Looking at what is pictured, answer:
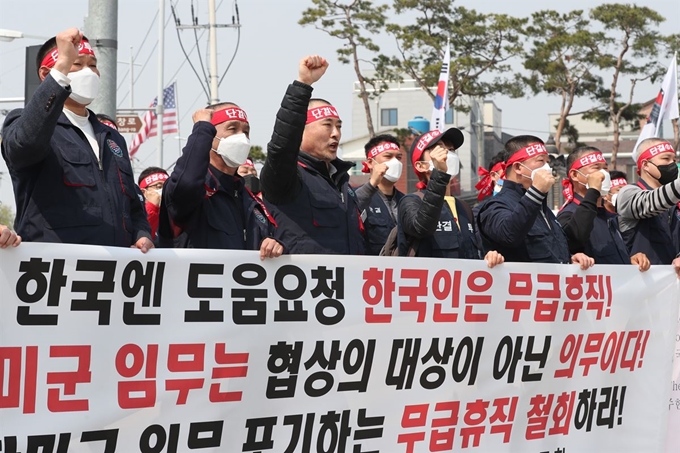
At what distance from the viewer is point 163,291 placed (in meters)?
3.67

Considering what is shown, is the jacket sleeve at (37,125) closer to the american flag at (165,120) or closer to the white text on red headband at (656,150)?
the white text on red headband at (656,150)

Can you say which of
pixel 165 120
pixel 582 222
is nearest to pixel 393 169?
pixel 582 222

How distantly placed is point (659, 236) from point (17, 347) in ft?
15.2

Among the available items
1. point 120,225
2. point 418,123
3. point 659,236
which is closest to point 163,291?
point 120,225

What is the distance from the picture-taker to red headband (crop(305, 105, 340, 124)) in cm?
488

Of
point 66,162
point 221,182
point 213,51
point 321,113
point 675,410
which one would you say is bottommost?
point 675,410

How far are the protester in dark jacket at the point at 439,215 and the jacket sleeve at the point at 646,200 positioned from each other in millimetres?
1442

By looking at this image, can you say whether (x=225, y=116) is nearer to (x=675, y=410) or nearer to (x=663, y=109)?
(x=675, y=410)

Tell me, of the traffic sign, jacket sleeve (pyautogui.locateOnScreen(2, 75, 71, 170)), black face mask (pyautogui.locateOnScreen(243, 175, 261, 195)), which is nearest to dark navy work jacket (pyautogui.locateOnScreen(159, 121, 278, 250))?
jacket sleeve (pyautogui.locateOnScreen(2, 75, 71, 170))

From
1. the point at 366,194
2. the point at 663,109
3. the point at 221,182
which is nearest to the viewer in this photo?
A: the point at 221,182

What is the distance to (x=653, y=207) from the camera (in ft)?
20.2

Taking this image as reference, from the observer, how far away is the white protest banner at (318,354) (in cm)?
340

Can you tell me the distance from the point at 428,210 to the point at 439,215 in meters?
0.07

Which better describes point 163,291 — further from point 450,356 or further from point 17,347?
point 450,356
